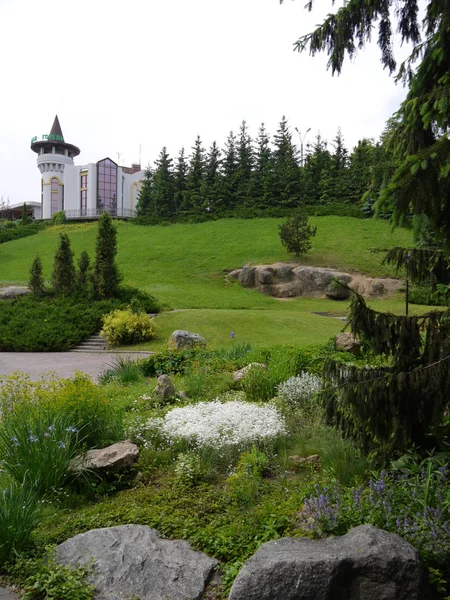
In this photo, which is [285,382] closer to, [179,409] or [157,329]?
[179,409]

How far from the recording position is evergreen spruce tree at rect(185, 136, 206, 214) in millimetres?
46469

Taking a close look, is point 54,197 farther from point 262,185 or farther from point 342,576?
point 342,576

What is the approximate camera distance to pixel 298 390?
612 cm

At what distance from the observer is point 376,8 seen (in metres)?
4.16

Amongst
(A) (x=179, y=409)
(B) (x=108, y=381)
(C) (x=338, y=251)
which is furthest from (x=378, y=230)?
(A) (x=179, y=409)

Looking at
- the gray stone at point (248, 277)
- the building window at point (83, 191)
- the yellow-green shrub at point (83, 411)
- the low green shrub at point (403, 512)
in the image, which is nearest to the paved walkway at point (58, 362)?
the yellow-green shrub at point (83, 411)

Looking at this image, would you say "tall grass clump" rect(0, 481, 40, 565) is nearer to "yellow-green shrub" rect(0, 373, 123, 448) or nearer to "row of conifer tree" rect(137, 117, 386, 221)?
"yellow-green shrub" rect(0, 373, 123, 448)

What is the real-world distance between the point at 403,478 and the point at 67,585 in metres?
2.27

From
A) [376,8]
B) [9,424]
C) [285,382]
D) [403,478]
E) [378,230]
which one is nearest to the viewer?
[403,478]

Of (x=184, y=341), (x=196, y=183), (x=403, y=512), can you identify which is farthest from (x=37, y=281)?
(x=196, y=183)

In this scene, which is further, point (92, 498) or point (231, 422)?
point (231, 422)

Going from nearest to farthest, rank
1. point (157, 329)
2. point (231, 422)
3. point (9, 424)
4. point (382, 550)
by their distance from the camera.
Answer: point (382, 550) → point (9, 424) → point (231, 422) → point (157, 329)

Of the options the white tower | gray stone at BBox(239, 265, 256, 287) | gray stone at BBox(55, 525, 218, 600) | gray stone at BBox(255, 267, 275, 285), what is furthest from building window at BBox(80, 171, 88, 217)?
gray stone at BBox(55, 525, 218, 600)

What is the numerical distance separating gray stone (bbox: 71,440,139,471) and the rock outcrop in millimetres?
21055
